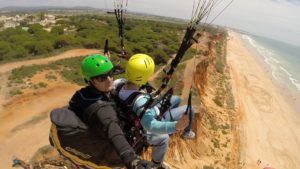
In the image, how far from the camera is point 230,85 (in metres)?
39.4

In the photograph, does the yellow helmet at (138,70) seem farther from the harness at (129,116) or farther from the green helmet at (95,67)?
the green helmet at (95,67)

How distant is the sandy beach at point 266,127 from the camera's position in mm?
23000

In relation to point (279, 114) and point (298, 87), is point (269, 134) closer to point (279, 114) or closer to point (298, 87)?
point (279, 114)

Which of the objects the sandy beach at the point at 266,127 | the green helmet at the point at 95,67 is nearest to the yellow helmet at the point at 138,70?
the green helmet at the point at 95,67

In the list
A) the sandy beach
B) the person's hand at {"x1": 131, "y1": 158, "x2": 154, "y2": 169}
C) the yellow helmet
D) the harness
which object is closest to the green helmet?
the harness

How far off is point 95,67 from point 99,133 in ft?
2.98

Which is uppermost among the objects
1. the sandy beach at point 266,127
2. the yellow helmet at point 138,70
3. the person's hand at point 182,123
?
the yellow helmet at point 138,70

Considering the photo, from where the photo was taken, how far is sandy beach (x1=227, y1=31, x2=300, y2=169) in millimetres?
23000

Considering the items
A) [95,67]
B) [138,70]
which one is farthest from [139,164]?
[138,70]

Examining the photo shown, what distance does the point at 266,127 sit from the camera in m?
29.9

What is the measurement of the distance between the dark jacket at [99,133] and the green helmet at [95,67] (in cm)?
21

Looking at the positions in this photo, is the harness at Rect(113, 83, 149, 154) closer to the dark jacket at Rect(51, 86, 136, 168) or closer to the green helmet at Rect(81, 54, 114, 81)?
the dark jacket at Rect(51, 86, 136, 168)

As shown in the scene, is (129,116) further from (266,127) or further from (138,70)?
(266,127)

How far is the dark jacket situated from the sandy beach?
55.8ft
